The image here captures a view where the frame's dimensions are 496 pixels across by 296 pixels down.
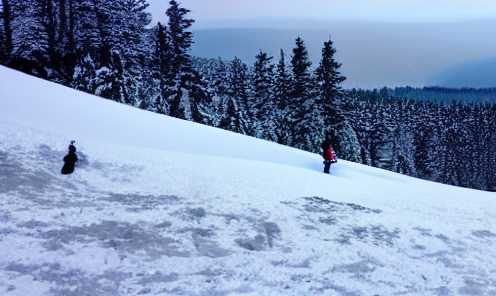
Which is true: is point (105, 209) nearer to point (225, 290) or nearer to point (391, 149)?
point (225, 290)

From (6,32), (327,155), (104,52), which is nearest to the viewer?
(327,155)

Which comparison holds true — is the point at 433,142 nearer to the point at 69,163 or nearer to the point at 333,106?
the point at 333,106

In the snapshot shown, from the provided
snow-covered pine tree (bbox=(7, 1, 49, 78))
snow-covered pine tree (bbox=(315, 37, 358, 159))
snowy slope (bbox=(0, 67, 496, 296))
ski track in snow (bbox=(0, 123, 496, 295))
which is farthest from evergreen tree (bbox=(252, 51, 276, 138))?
ski track in snow (bbox=(0, 123, 496, 295))

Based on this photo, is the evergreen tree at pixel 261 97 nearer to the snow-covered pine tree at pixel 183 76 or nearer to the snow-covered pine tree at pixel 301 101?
the snow-covered pine tree at pixel 301 101

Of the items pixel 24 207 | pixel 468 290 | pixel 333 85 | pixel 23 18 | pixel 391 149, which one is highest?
pixel 23 18

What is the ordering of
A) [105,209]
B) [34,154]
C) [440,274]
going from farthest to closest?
[34,154] → [105,209] → [440,274]

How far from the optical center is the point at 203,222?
9.37 meters

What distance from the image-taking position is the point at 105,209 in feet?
30.8

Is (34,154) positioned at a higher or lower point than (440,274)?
higher

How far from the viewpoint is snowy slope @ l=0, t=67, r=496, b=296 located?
21.9ft

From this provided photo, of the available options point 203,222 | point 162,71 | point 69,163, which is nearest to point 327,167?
point 203,222

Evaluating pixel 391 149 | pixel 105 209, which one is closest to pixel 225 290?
pixel 105 209

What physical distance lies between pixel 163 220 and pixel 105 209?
5.21 ft

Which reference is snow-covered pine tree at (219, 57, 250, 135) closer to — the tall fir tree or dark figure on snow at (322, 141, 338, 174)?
the tall fir tree
